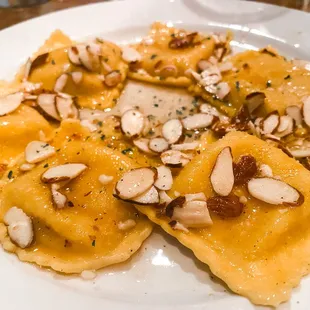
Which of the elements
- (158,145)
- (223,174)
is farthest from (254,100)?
(223,174)

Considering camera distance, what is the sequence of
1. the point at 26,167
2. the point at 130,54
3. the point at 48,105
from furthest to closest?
the point at 130,54 → the point at 48,105 → the point at 26,167

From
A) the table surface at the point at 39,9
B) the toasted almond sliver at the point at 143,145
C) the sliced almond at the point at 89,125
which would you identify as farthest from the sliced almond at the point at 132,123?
the table surface at the point at 39,9

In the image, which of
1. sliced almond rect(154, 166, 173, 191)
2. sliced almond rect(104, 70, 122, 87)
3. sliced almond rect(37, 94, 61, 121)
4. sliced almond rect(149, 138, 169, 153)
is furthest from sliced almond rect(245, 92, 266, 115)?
sliced almond rect(37, 94, 61, 121)

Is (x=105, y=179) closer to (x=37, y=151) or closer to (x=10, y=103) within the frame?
(x=37, y=151)

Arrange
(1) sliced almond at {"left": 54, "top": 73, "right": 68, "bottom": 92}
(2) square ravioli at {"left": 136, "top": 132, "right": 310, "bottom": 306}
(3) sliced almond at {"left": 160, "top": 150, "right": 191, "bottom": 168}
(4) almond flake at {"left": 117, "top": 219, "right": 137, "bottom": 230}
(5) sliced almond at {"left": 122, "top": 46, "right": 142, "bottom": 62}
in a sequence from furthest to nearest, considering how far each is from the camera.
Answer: (5) sliced almond at {"left": 122, "top": 46, "right": 142, "bottom": 62}, (1) sliced almond at {"left": 54, "top": 73, "right": 68, "bottom": 92}, (3) sliced almond at {"left": 160, "top": 150, "right": 191, "bottom": 168}, (4) almond flake at {"left": 117, "top": 219, "right": 137, "bottom": 230}, (2) square ravioli at {"left": 136, "top": 132, "right": 310, "bottom": 306}

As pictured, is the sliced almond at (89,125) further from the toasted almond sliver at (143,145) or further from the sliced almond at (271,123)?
the sliced almond at (271,123)

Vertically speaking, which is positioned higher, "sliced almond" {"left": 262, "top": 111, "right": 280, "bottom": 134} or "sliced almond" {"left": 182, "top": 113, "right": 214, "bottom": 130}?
"sliced almond" {"left": 262, "top": 111, "right": 280, "bottom": 134}

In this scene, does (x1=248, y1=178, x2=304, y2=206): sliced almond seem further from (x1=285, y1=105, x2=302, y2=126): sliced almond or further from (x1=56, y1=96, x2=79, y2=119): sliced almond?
(x1=56, y1=96, x2=79, y2=119): sliced almond
